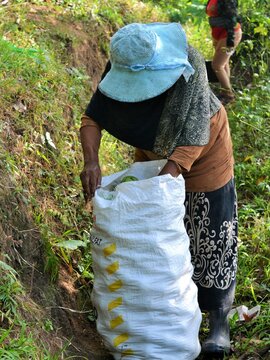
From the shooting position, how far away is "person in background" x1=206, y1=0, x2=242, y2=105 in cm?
671

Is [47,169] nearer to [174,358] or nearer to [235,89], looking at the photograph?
[174,358]

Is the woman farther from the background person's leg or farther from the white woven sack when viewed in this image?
the background person's leg

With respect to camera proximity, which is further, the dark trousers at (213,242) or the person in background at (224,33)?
the person in background at (224,33)

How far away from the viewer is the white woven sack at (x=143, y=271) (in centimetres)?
289

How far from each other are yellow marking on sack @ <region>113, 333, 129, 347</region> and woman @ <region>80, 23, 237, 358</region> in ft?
1.82

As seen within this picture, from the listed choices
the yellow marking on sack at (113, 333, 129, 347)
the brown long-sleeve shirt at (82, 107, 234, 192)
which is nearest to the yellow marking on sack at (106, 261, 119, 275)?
the yellow marking on sack at (113, 333, 129, 347)

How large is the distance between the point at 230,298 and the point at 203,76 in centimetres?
119

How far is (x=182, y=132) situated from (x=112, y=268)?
2.15 ft

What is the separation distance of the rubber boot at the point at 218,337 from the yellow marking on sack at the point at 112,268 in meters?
Result: 0.74

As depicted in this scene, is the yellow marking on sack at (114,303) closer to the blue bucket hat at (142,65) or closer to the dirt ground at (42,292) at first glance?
the dirt ground at (42,292)

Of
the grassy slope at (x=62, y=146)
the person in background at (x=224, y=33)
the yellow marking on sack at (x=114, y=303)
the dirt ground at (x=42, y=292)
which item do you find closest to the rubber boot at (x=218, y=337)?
the grassy slope at (x=62, y=146)

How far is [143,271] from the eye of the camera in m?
2.91

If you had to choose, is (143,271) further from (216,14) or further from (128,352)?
(216,14)

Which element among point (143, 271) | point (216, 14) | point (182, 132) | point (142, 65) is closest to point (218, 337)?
point (143, 271)
